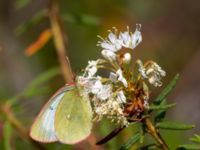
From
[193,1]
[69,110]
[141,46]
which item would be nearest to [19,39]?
[141,46]

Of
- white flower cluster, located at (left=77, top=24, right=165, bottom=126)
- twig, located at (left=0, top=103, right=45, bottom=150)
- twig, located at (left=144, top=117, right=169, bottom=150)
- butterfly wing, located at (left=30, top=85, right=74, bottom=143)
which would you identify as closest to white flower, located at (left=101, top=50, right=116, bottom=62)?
white flower cluster, located at (left=77, top=24, right=165, bottom=126)

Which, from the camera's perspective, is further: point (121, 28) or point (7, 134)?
point (121, 28)

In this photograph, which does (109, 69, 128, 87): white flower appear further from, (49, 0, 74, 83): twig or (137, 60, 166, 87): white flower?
(49, 0, 74, 83): twig

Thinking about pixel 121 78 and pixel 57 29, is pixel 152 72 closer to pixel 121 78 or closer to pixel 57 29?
pixel 121 78

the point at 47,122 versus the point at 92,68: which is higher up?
the point at 92,68

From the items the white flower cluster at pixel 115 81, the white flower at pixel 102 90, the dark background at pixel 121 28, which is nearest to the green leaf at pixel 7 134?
the white flower cluster at pixel 115 81

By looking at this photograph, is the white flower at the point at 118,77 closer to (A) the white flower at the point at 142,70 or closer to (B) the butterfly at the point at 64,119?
(A) the white flower at the point at 142,70

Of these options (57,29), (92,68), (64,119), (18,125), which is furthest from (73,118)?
(57,29)
